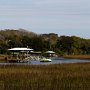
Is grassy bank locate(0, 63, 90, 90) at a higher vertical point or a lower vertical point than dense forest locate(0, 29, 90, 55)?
lower

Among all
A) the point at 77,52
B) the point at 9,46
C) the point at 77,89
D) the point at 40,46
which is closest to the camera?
the point at 77,89

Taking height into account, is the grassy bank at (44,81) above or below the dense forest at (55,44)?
below

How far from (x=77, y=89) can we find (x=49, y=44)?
15943cm

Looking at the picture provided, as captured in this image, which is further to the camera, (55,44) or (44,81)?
(55,44)

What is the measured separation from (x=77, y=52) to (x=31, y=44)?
84.1ft

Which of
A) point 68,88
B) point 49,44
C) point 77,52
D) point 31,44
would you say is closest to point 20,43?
point 31,44

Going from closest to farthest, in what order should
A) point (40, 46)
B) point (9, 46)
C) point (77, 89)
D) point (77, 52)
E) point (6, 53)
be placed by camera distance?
point (77, 89), point (6, 53), point (9, 46), point (40, 46), point (77, 52)

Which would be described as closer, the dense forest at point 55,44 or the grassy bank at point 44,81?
the grassy bank at point 44,81

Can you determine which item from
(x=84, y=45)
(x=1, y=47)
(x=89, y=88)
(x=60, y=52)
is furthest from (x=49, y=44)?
(x=89, y=88)

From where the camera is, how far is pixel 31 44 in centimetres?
17362

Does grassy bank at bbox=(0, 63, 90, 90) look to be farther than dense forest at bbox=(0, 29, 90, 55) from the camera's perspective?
No

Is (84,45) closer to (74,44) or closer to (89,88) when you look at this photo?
(74,44)

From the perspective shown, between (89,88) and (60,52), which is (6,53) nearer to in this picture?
(60,52)

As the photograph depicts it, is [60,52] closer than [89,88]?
No
